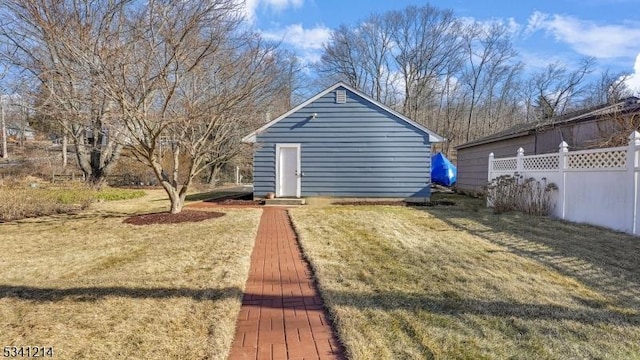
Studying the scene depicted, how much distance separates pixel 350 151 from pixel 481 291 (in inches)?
385

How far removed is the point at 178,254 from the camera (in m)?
5.30

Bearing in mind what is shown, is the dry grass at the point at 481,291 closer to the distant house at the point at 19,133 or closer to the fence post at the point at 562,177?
the fence post at the point at 562,177

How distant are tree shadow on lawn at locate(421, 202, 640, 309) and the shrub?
657mm

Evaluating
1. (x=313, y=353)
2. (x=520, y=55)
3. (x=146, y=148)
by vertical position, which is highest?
(x=520, y=55)

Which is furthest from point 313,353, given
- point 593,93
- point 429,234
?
point 593,93

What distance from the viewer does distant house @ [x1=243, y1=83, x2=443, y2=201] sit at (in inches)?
519

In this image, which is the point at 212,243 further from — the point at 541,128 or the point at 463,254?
the point at 541,128

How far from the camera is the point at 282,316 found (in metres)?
3.21

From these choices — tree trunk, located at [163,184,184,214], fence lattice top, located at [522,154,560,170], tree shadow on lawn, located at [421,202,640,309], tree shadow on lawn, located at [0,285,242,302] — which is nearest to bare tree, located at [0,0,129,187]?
tree trunk, located at [163,184,184,214]

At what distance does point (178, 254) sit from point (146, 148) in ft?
12.0

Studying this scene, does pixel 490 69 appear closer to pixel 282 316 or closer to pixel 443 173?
pixel 443 173

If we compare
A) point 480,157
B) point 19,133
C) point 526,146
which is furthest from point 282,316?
point 19,133

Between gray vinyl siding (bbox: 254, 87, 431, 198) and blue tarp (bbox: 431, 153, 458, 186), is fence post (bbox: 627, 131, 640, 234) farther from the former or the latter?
blue tarp (bbox: 431, 153, 458, 186)

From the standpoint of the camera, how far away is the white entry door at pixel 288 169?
43.7 feet
